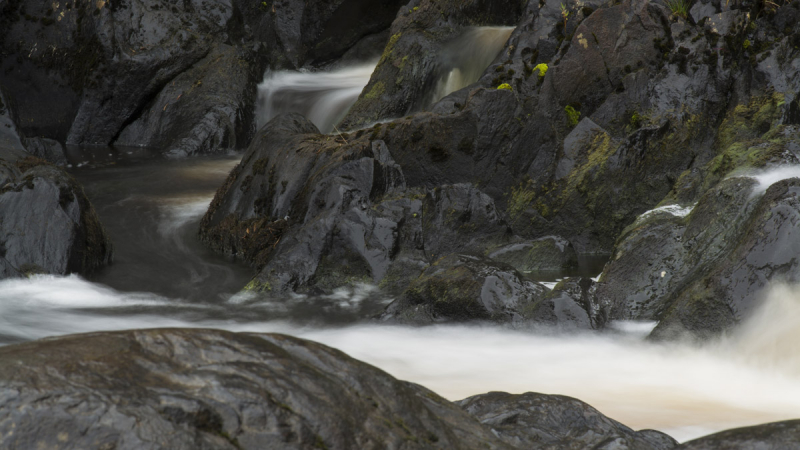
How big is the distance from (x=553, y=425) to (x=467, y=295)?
365 cm

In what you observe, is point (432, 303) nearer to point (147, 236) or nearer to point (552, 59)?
point (147, 236)

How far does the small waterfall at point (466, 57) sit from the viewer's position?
1603 cm

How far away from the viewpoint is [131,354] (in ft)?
8.93

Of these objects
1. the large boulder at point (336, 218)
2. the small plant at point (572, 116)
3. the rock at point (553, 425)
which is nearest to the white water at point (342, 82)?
the small plant at point (572, 116)

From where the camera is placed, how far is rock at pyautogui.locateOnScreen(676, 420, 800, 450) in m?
2.96

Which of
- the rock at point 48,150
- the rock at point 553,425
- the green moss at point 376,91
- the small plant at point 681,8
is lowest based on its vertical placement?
the rock at point 553,425

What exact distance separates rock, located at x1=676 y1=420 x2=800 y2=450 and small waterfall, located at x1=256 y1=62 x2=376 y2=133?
1492 cm

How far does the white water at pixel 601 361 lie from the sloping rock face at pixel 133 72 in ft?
37.8

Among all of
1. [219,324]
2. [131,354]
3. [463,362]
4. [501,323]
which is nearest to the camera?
[131,354]

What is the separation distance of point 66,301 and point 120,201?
5.53m

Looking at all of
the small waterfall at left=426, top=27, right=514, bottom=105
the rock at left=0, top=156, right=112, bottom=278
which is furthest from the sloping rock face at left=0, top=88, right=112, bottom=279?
the small waterfall at left=426, top=27, right=514, bottom=105

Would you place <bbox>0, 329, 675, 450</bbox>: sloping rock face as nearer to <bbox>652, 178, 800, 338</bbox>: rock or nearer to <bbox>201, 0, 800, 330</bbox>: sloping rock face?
<bbox>652, 178, 800, 338</bbox>: rock

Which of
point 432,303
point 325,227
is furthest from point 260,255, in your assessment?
point 432,303

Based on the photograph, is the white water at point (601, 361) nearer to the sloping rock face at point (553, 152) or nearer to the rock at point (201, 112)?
the sloping rock face at point (553, 152)
